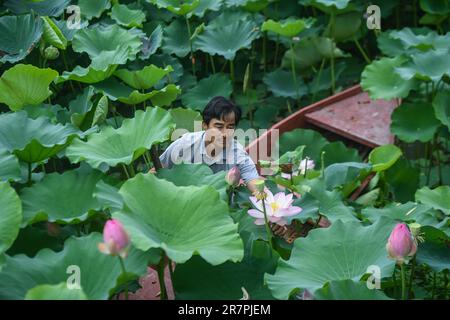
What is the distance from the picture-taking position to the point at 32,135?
2320 mm

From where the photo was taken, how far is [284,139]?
11.5 ft

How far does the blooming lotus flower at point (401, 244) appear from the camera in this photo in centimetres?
177

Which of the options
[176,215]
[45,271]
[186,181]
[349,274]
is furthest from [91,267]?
[349,274]

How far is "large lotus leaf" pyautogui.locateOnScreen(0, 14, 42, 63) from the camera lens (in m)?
3.21

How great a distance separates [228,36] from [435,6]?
4.38ft

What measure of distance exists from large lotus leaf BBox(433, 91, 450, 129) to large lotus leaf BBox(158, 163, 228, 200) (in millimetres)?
1512

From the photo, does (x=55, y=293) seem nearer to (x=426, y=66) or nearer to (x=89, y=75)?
(x=89, y=75)

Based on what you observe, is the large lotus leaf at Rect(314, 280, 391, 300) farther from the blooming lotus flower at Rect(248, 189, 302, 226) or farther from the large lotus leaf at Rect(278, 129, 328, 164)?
the large lotus leaf at Rect(278, 129, 328, 164)

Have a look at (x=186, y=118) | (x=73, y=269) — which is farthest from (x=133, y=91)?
(x=73, y=269)

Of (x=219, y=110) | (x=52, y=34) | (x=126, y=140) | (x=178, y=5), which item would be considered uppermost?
(x=178, y=5)

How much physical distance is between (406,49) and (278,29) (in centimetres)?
63

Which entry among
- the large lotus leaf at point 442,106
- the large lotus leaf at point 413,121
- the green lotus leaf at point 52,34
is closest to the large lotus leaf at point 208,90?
the green lotus leaf at point 52,34

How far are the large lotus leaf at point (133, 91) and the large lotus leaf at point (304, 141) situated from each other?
672mm

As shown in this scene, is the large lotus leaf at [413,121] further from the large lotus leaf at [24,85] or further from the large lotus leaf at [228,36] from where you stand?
the large lotus leaf at [24,85]
